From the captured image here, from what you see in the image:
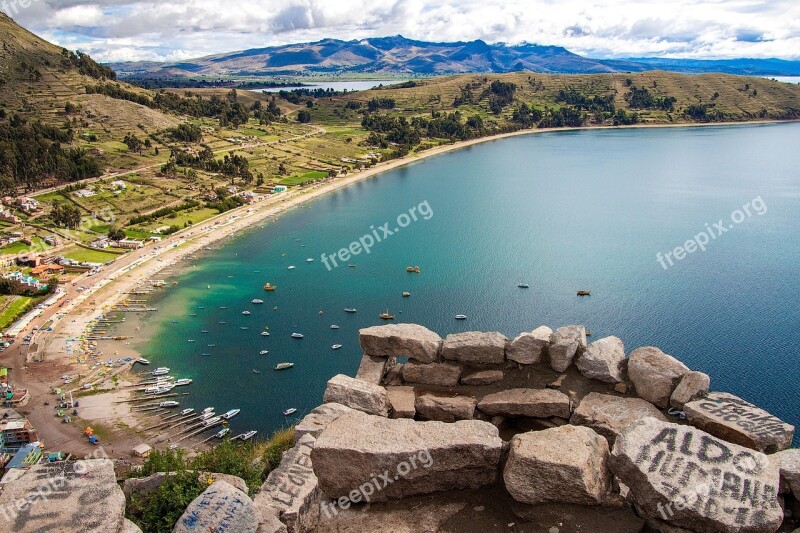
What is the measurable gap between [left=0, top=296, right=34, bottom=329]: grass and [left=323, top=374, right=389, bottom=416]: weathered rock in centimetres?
6305

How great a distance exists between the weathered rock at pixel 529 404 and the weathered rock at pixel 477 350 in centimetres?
138

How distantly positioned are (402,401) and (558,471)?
5957mm

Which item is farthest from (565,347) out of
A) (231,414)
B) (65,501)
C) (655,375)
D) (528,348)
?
(231,414)

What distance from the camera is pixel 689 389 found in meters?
14.1

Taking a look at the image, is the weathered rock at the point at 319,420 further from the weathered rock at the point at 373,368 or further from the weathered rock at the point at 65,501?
the weathered rock at the point at 65,501

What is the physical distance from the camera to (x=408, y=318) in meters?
62.5

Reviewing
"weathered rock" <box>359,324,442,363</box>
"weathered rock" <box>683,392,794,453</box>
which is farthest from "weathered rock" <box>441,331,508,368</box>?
"weathered rock" <box>683,392,794,453</box>

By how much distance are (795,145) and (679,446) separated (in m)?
200

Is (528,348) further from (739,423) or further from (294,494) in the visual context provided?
(294,494)

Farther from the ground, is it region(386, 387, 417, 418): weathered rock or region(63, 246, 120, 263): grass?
region(386, 387, 417, 418): weathered rock

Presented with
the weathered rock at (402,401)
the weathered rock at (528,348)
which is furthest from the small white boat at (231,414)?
the weathered rock at (528,348)

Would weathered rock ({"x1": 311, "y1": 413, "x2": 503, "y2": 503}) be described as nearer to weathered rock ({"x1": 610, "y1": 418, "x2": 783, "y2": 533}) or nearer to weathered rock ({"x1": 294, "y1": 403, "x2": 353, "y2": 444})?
weathered rock ({"x1": 294, "y1": 403, "x2": 353, "y2": 444})

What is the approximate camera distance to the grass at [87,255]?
83125mm

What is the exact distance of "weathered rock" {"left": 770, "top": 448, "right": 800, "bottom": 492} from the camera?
10359 millimetres
